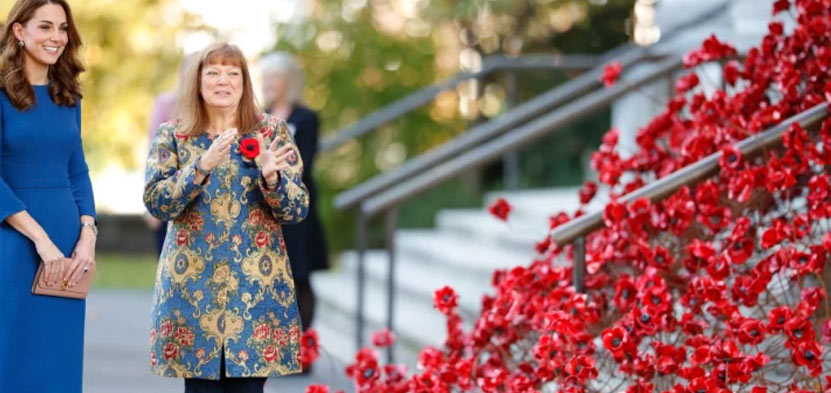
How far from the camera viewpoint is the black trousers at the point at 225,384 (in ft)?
12.2

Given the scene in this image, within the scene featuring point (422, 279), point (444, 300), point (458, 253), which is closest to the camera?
point (444, 300)

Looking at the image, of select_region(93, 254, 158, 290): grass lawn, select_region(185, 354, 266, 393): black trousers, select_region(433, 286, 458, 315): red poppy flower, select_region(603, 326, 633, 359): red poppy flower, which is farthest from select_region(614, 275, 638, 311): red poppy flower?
select_region(93, 254, 158, 290): grass lawn

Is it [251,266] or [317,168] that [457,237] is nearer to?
[317,168]

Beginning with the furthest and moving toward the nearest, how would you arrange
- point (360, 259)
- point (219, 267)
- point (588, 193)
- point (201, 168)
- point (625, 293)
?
point (360, 259) → point (588, 193) → point (625, 293) → point (219, 267) → point (201, 168)

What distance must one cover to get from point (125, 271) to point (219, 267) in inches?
374

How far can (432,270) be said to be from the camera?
26.1 feet

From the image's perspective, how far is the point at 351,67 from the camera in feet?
37.7

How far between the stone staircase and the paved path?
516 mm

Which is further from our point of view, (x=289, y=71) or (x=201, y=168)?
(x=289, y=71)

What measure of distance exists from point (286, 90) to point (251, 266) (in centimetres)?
279

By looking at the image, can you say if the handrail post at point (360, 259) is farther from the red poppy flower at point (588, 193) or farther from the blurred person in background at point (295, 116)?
the red poppy flower at point (588, 193)

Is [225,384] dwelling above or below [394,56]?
below

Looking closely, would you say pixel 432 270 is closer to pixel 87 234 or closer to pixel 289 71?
pixel 289 71

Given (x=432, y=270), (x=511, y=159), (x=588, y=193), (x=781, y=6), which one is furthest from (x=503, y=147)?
(x=511, y=159)
